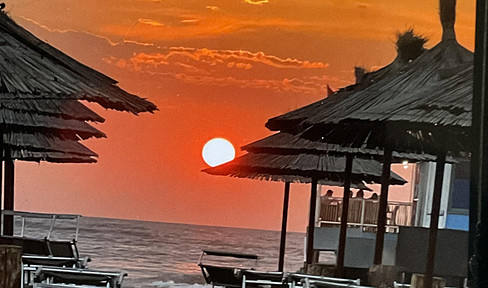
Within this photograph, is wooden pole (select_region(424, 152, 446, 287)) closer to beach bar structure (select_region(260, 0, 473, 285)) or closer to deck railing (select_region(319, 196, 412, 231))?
beach bar structure (select_region(260, 0, 473, 285))

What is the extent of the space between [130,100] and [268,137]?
0.81 metres

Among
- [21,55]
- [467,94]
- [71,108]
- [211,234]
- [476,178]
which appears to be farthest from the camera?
[211,234]

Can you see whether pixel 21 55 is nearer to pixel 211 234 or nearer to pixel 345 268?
pixel 211 234

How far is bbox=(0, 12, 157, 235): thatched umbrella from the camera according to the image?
3.43m

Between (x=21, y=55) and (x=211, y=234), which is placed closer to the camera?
(x=21, y=55)

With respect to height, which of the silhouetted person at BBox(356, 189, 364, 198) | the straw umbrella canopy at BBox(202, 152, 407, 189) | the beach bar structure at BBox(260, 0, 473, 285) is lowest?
the silhouetted person at BBox(356, 189, 364, 198)

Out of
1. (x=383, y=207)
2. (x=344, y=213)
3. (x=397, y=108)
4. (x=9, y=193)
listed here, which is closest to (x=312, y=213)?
(x=344, y=213)

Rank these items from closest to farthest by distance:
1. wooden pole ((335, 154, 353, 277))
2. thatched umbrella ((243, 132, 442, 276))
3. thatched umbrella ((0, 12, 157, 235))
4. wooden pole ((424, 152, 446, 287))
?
thatched umbrella ((0, 12, 157, 235))
wooden pole ((424, 152, 446, 287))
thatched umbrella ((243, 132, 442, 276))
wooden pole ((335, 154, 353, 277))

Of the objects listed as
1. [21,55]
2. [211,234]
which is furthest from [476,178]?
[21,55]

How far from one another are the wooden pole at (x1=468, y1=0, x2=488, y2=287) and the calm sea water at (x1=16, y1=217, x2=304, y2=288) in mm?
1737

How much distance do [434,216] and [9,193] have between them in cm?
241

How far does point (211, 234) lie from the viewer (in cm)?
404

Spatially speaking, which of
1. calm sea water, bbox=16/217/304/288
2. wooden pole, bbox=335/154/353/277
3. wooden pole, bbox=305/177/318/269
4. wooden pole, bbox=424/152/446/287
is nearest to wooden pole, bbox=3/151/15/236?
calm sea water, bbox=16/217/304/288

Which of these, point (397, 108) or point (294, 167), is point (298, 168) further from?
point (397, 108)
